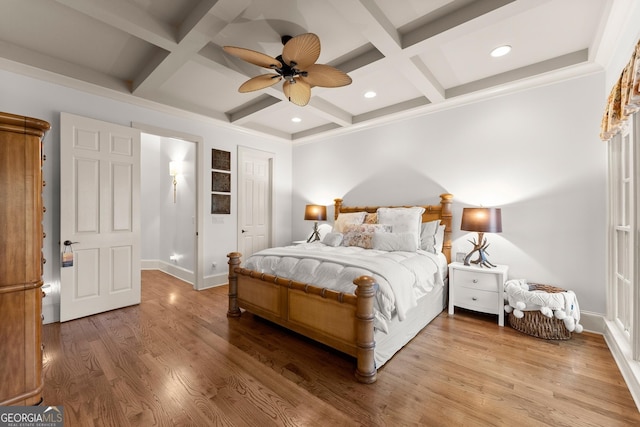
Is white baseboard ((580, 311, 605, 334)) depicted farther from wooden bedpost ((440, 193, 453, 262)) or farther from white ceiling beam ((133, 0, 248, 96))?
white ceiling beam ((133, 0, 248, 96))

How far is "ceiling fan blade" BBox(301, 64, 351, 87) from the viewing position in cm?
231

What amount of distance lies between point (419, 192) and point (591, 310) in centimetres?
217

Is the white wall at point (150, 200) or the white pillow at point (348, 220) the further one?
the white wall at point (150, 200)

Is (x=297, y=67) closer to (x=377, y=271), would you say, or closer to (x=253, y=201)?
(x=377, y=271)

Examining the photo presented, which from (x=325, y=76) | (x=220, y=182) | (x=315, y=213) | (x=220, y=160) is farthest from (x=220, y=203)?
(x=325, y=76)

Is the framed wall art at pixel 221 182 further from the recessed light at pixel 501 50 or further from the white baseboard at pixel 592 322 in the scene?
the white baseboard at pixel 592 322

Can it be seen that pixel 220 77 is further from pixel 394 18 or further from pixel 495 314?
pixel 495 314

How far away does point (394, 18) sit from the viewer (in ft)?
7.27

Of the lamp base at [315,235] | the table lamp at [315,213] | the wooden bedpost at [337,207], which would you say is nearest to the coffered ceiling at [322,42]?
the wooden bedpost at [337,207]

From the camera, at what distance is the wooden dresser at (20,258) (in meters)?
1.36

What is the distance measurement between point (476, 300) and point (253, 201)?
3.78m

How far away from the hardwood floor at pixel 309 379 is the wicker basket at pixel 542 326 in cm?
8

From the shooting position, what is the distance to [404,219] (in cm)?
354

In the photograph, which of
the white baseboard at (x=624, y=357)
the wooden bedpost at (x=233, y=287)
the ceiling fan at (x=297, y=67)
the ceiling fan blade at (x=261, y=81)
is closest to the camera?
the white baseboard at (x=624, y=357)
